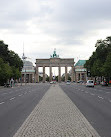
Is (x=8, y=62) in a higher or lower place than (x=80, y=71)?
lower

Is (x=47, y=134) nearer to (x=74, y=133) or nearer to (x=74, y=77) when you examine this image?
(x=74, y=133)

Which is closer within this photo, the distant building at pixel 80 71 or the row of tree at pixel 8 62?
the row of tree at pixel 8 62

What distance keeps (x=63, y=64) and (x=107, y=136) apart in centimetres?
15134

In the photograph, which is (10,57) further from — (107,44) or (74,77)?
(74,77)

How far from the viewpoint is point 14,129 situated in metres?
8.76

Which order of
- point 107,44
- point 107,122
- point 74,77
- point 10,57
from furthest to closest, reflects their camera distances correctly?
point 74,77, point 10,57, point 107,44, point 107,122

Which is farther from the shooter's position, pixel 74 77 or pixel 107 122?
pixel 74 77

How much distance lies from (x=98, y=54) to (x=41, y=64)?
283 ft

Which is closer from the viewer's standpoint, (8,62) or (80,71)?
(8,62)

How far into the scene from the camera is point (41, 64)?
16112 cm

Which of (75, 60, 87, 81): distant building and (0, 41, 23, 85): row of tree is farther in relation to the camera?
(75, 60, 87, 81): distant building

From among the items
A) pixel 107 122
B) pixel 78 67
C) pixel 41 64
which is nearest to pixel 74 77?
pixel 78 67

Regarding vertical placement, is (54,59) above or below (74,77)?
above

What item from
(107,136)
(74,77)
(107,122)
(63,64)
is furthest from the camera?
(74,77)
